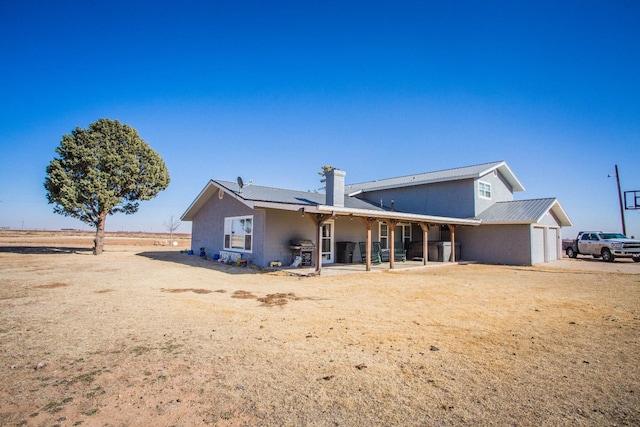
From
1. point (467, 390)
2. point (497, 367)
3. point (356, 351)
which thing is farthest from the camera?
point (356, 351)

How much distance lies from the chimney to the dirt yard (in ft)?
20.1

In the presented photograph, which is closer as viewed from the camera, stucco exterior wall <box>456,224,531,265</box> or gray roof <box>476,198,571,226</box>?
gray roof <box>476,198,571,226</box>

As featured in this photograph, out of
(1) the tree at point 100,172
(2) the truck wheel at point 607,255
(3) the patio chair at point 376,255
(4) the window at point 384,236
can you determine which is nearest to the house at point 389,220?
(4) the window at point 384,236

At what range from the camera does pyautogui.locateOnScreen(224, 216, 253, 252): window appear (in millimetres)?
14242

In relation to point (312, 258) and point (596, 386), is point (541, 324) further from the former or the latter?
point (312, 258)

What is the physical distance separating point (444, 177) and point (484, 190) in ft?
8.16

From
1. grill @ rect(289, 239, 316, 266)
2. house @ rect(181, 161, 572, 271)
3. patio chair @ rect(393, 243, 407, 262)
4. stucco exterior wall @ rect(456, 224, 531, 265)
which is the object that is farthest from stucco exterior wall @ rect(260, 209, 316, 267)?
stucco exterior wall @ rect(456, 224, 531, 265)

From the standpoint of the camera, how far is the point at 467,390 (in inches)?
124

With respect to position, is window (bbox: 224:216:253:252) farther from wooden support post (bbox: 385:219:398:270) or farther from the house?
wooden support post (bbox: 385:219:398:270)

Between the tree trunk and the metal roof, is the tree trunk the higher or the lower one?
the lower one

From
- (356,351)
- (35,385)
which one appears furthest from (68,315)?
(356,351)

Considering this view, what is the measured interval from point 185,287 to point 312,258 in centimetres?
600

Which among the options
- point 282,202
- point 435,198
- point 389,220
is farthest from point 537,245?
point 282,202

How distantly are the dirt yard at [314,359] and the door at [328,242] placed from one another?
6862 mm
